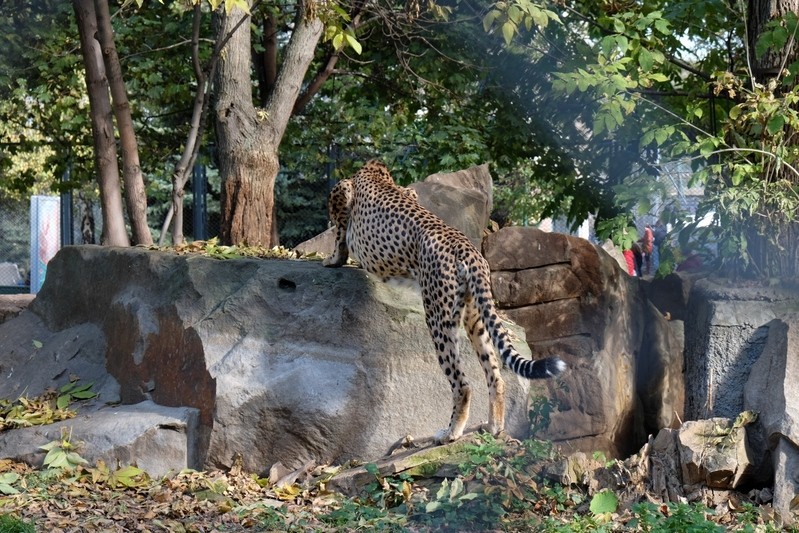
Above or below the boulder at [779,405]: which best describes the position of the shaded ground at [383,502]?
below

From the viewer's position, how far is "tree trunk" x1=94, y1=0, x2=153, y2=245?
8219mm

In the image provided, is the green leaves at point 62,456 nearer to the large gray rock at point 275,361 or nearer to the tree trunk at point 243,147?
the large gray rock at point 275,361

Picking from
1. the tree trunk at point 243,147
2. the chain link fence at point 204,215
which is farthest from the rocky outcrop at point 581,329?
the chain link fence at point 204,215

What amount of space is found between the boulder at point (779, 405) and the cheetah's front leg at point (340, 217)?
10.0ft

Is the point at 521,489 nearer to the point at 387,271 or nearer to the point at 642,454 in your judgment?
the point at 642,454

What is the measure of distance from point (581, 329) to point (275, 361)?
2.86 meters

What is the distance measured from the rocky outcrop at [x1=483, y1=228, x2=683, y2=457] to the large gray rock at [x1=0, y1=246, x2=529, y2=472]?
3.71ft

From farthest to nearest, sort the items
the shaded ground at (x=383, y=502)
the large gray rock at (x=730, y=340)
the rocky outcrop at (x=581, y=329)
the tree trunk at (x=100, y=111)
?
the tree trunk at (x=100, y=111) < the rocky outcrop at (x=581, y=329) < the large gray rock at (x=730, y=340) < the shaded ground at (x=383, y=502)

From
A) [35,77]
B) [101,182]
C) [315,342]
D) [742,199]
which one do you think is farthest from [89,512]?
[35,77]

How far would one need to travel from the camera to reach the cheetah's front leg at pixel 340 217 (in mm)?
7398

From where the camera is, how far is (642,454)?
5.89m

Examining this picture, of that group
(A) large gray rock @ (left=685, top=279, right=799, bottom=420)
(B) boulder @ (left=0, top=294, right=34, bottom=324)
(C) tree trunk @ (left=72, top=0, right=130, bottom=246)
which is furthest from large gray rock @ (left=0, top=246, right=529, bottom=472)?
(B) boulder @ (left=0, top=294, right=34, bottom=324)

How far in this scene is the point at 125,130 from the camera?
27.5ft

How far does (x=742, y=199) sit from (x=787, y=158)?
1.57 ft
